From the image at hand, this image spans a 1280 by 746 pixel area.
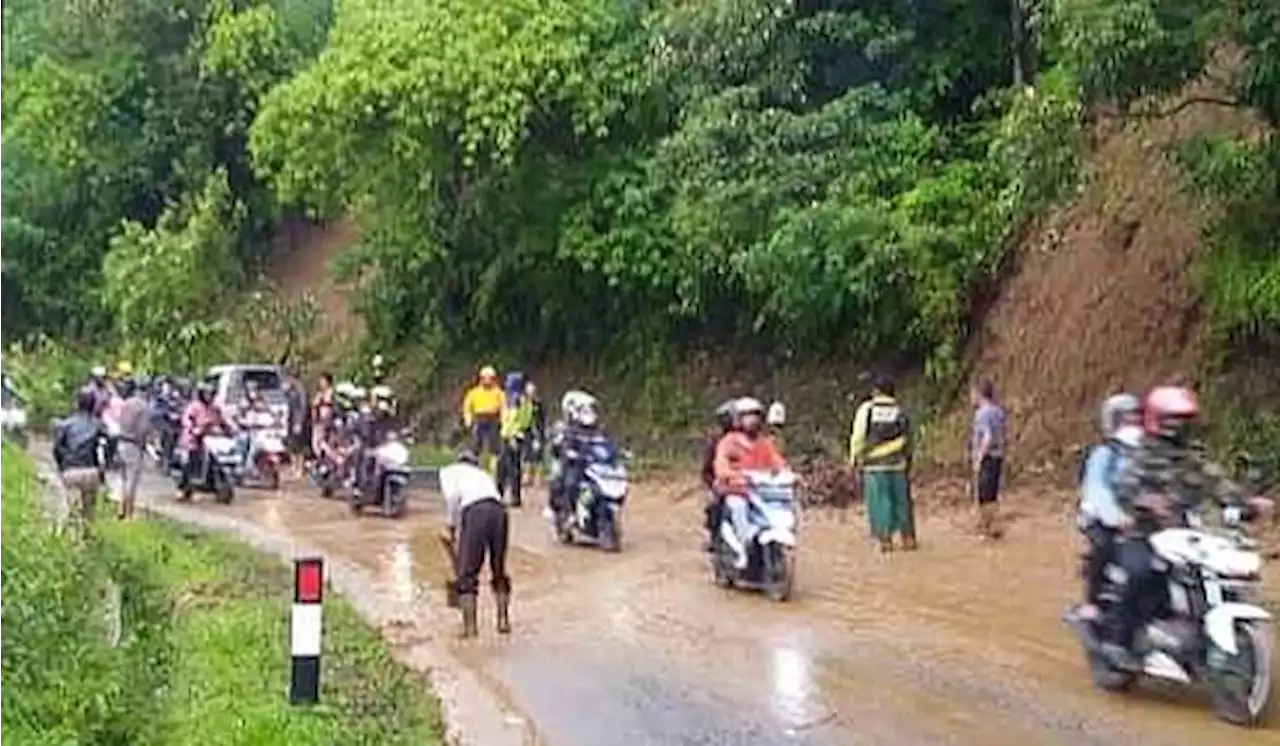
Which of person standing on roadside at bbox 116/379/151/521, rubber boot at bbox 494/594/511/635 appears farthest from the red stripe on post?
person standing on roadside at bbox 116/379/151/521

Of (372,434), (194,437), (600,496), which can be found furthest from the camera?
(194,437)

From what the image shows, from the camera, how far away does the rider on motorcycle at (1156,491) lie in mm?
12047

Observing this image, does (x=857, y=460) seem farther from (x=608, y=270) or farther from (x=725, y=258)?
(x=608, y=270)

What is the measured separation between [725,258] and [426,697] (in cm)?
1503

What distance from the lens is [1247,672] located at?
11.5 m

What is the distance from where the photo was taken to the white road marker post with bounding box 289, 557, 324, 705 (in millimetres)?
11789

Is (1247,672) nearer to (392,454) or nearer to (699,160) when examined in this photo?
(392,454)

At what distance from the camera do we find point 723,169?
89.0ft

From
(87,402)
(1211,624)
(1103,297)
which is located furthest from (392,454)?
(1211,624)

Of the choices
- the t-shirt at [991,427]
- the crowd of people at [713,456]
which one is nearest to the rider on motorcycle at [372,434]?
the crowd of people at [713,456]

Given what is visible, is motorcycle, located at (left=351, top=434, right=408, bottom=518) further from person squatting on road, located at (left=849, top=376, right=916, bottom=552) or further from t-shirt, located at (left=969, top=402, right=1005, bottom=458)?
t-shirt, located at (left=969, top=402, right=1005, bottom=458)

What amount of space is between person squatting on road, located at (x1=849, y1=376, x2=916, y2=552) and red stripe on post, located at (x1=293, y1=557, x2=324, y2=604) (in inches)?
347

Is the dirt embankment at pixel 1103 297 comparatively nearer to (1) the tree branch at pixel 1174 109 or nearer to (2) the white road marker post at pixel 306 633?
(1) the tree branch at pixel 1174 109

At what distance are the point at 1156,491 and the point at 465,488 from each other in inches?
213
